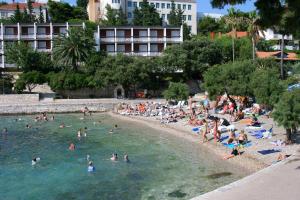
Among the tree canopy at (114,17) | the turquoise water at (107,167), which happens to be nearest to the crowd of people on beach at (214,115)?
the turquoise water at (107,167)

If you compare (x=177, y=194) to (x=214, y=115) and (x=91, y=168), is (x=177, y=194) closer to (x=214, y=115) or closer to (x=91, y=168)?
(x=91, y=168)

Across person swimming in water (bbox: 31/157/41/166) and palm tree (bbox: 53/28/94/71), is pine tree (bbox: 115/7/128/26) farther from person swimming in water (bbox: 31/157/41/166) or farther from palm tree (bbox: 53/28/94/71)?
person swimming in water (bbox: 31/157/41/166)

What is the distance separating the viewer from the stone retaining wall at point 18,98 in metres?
60.9

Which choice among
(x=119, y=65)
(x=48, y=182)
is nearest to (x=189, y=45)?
(x=119, y=65)

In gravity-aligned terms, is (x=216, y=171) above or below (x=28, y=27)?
below

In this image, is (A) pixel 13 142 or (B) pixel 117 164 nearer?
(B) pixel 117 164

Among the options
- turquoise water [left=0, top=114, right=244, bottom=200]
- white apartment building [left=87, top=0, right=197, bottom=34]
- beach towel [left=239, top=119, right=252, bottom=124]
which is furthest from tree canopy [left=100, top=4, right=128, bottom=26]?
beach towel [left=239, top=119, right=252, bottom=124]

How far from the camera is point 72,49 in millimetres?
69625

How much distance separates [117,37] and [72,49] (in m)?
12.2

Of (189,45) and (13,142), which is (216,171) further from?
(189,45)

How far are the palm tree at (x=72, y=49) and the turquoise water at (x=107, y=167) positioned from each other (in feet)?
89.7

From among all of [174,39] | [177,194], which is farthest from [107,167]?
[174,39]

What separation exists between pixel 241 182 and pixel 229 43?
70.1m

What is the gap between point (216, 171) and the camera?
26750mm
